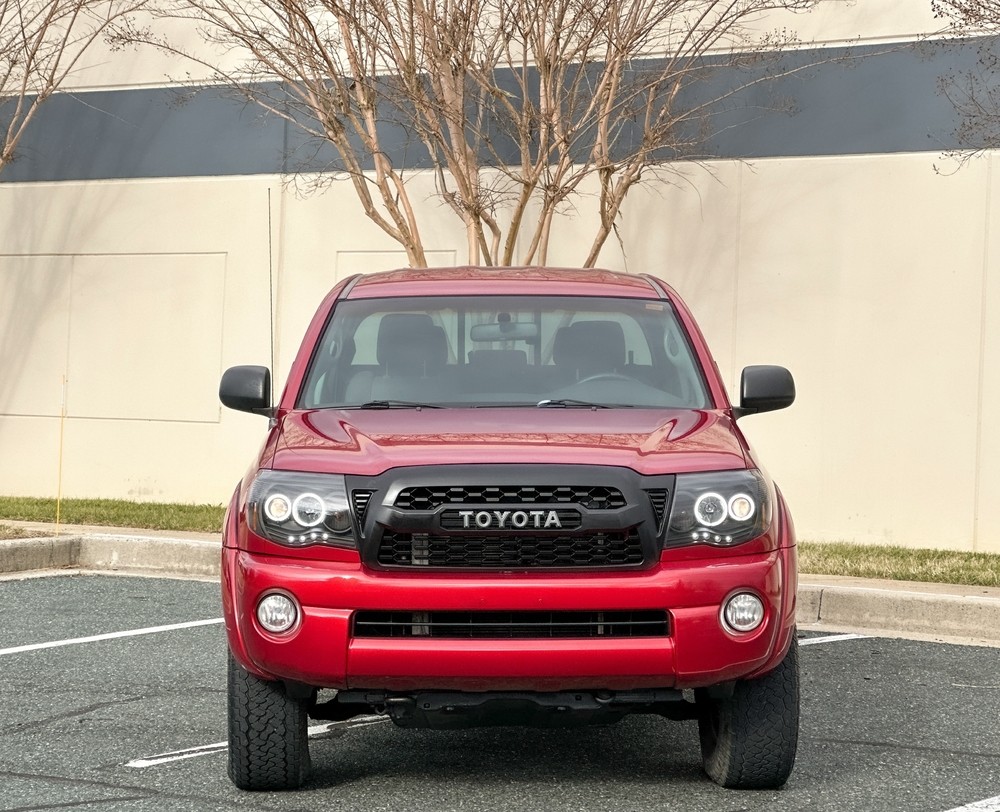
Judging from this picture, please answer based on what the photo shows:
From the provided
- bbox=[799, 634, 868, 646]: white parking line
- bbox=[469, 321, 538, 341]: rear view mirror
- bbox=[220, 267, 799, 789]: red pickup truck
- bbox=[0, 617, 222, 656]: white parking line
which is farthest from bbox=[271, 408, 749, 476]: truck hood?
bbox=[799, 634, 868, 646]: white parking line

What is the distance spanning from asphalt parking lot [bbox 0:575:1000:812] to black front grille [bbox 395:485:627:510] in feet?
3.54

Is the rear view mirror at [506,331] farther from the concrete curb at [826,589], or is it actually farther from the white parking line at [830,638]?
the concrete curb at [826,589]

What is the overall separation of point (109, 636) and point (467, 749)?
11.1ft

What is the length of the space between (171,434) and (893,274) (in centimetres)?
761

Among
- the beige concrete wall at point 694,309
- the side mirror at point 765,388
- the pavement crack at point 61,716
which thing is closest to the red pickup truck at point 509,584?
the side mirror at point 765,388

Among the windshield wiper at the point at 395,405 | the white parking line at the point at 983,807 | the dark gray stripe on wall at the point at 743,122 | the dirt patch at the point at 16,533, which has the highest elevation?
the dark gray stripe on wall at the point at 743,122

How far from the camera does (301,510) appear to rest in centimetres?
502

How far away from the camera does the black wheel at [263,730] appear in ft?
17.2

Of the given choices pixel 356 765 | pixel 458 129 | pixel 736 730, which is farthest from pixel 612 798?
pixel 458 129

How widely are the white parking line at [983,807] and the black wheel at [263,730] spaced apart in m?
2.25

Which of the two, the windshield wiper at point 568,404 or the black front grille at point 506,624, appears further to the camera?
the windshield wiper at point 568,404

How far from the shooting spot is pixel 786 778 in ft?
17.8

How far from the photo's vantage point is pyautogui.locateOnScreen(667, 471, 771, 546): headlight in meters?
4.99

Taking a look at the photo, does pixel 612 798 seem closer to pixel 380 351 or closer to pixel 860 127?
pixel 380 351
